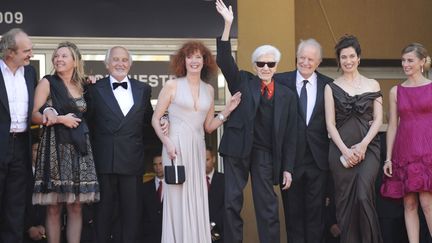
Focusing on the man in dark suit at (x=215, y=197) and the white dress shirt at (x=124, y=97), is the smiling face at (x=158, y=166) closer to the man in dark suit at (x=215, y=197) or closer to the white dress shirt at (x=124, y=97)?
the man in dark suit at (x=215, y=197)

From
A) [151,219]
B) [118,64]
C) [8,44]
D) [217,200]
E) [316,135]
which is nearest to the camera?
[8,44]

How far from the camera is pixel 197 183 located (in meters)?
7.16

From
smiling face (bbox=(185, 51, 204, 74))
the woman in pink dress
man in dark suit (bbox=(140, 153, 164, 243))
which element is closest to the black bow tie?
smiling face (bbox=(185, 51, 204, 74))

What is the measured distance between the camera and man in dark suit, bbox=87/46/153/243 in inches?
284

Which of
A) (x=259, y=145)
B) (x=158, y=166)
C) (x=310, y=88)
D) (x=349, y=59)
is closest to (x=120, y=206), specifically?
(x=158, y=166)

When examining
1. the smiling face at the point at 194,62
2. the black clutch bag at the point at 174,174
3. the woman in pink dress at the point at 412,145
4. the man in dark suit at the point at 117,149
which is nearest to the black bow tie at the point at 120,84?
the man in dark suit at the point at 117,149

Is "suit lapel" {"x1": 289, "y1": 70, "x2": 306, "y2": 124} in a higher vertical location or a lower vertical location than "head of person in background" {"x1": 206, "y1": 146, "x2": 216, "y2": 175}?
higher

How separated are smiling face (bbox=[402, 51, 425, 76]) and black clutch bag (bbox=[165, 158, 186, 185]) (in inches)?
80.1

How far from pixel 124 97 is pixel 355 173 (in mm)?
1983

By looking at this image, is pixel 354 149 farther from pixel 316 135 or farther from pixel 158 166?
pixel 158 166

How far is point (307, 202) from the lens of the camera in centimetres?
727

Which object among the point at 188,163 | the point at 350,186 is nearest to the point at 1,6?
the point at 188,163

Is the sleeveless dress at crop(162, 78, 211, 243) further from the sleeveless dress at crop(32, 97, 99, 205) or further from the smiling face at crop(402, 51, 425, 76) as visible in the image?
the smiling face at crop(402, 51, 425, 76)

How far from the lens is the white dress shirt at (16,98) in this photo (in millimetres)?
6926
